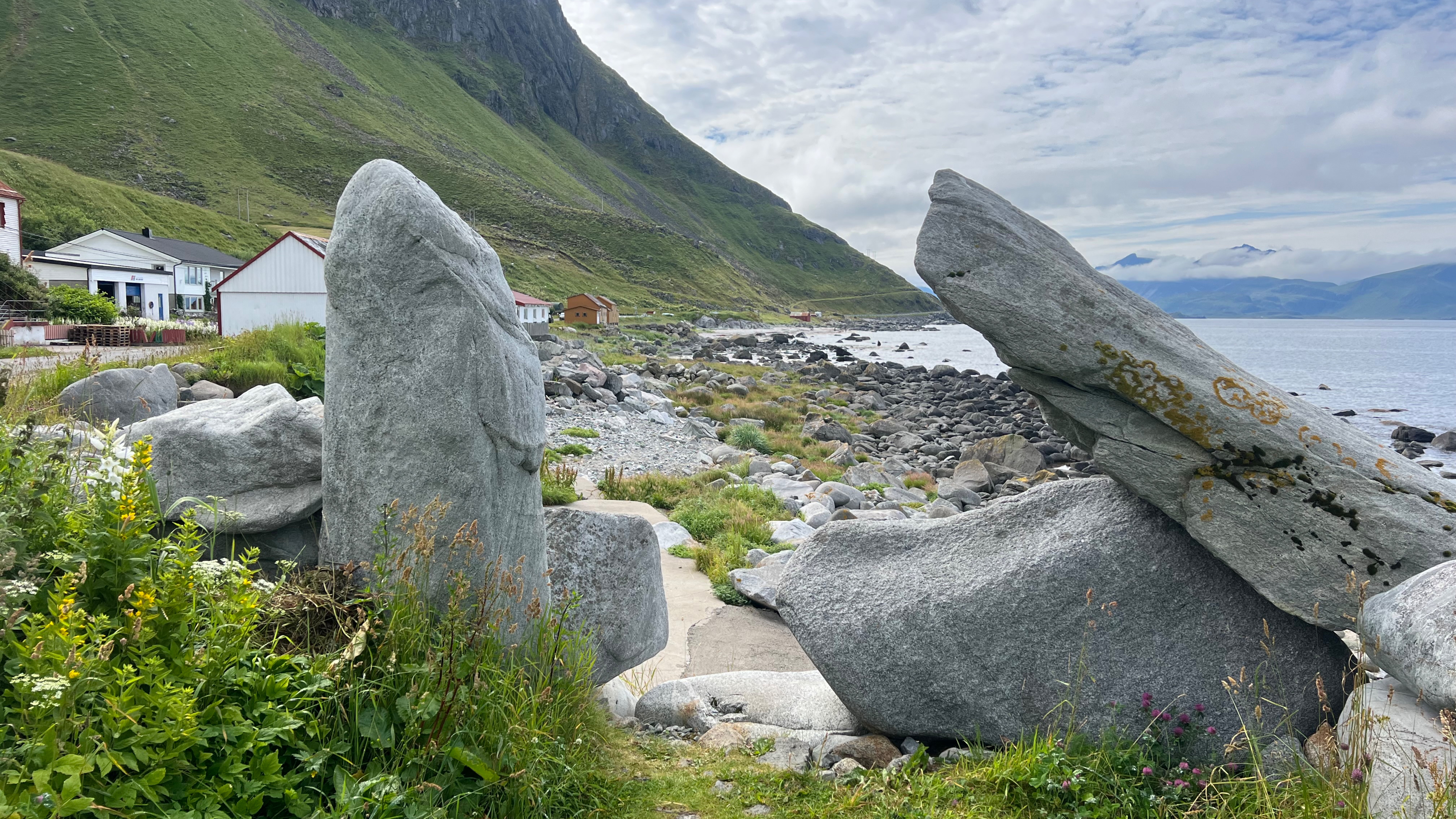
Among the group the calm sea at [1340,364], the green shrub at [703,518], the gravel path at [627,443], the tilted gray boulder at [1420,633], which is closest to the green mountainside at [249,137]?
the calm sea at [1340,364]

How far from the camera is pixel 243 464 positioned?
578 cm

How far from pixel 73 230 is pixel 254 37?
381 ft

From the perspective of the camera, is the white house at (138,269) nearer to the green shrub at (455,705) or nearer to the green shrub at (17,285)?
the green shrub at (17,285)

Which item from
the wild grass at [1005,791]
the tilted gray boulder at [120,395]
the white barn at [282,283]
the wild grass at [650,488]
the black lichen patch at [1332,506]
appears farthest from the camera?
the white barn at [282,283]

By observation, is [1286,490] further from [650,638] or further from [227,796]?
[227,796]

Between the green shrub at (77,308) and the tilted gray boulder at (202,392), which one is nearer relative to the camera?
the tilted gray boulder at (202,392)

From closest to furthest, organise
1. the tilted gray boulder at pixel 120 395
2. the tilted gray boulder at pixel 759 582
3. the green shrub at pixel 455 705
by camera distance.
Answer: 1. the green shrub at pixel 455 705
2. the tilted gray boulder at pixel 120 395
3. the tilted gray boulder at pixel 759 582

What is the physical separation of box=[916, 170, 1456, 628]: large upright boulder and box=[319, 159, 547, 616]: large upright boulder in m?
3.17

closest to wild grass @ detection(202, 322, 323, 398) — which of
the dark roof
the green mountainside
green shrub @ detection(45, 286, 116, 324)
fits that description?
green shrub @ detection(45, 286, 116, 324)

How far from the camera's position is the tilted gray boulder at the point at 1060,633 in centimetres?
538

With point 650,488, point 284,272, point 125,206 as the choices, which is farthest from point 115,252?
point 650,488

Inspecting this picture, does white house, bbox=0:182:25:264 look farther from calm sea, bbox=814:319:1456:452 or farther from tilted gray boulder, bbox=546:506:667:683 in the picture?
tilted gray boulder, bbox=546:506:667:683

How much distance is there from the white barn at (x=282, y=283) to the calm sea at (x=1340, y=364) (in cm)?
2422

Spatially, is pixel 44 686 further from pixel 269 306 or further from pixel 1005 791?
pixel 269 306
